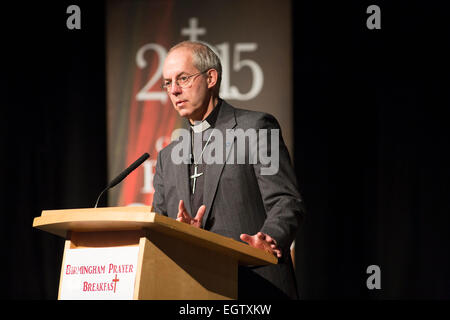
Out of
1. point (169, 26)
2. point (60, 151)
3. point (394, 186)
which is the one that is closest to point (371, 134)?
point (394, 186)

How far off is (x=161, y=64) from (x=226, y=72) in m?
0.47

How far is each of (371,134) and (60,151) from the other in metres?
2.15

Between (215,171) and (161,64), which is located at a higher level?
(161,64)

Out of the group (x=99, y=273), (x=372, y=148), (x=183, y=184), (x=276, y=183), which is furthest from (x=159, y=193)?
(x=372, y=148)

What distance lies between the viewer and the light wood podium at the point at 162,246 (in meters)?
1.71

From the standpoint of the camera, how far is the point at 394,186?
406 centimetres

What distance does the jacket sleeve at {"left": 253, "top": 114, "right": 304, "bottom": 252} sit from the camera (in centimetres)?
232

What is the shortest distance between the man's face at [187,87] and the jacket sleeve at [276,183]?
0.94 ft

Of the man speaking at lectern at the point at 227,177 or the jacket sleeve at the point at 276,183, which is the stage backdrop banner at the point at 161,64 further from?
the jacket sleeve at the point at 276,183

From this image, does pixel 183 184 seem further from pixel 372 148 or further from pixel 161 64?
pixel 161 64

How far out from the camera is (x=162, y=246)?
1.80 m

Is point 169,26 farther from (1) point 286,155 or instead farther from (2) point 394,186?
(1) point 286,155

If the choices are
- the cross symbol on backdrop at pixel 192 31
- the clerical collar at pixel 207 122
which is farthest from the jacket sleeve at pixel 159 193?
the cross symbol on backdrop at pixel 192 31

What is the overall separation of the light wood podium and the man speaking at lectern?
0.27 meters
